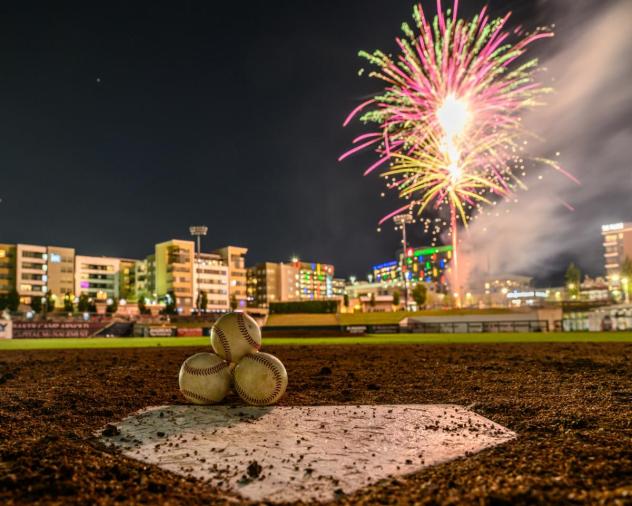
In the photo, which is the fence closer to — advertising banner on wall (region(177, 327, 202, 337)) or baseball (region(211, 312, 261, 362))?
advertising banner on wall (region(177, 327, 202, 337))

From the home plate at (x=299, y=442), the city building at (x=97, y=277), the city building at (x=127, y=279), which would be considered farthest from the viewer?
the city building at (x=127, y=279)

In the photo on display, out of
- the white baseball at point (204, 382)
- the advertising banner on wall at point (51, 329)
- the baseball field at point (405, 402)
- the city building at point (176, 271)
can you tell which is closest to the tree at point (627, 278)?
the city building at point (176, 271)

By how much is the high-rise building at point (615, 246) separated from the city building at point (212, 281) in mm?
102920

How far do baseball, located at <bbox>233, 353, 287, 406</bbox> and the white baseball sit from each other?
199mm

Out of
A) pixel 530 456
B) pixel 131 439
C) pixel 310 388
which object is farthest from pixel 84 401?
pixel 530 456

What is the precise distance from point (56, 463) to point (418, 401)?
5083mm

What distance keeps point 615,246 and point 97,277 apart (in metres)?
139

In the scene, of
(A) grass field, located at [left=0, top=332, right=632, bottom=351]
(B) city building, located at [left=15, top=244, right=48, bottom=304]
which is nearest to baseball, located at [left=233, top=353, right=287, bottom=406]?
(A) grass field, located at [left=0, top=332, right=632, bottom=351]

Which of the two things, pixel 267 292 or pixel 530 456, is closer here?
pixel 530 456

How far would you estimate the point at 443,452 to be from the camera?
187 inches

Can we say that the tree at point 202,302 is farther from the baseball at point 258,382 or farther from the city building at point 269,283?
the baseball at point 258,382

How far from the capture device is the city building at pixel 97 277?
120312mm

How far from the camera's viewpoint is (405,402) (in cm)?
755

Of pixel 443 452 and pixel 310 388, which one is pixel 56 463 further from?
pixel 310 388
